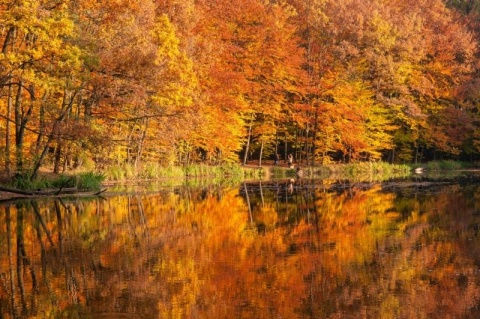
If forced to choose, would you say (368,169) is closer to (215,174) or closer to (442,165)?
(442,165)

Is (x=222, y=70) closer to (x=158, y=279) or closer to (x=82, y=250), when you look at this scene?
(x=82, y=250)

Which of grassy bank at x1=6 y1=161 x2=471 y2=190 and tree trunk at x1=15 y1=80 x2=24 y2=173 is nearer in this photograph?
tree trunk at x1=15 y1=80 x2=24 y2=173

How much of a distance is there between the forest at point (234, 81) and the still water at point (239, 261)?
615 centimetres

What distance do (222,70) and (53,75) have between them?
23.5m

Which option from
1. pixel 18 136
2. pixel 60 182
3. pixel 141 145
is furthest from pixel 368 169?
pixel 18 136

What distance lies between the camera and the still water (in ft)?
32.6

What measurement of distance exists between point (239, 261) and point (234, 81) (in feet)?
123

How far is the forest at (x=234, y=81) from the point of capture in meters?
29.0

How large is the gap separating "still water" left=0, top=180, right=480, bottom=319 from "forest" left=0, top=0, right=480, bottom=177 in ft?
20.2

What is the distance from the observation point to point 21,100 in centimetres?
3084

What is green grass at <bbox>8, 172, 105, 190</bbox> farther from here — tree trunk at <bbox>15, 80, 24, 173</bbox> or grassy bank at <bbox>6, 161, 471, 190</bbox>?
tree trunk at <bbox>15, 80, 24, 173</bbox>

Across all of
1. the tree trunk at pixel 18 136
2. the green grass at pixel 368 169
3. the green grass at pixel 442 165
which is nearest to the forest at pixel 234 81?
the tree trunk at pixel 18 136

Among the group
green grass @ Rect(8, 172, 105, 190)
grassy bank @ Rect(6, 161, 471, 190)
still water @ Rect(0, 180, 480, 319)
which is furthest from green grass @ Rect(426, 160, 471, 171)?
still water @ Rect(0, 180, 480, 319)

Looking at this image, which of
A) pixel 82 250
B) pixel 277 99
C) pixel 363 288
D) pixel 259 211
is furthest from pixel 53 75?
pixel 277 99
